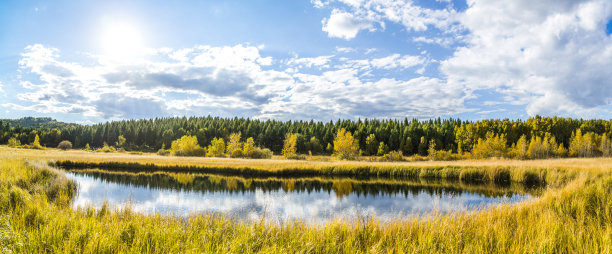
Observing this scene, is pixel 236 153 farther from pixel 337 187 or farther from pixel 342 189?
pixel 342 189

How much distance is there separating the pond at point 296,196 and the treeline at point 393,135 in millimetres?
49173

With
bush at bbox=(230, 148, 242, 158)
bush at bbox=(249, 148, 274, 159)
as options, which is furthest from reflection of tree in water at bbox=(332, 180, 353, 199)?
bush at bbox=(230, 148, 242, 158)

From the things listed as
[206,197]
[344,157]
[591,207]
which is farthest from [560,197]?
[344,157]

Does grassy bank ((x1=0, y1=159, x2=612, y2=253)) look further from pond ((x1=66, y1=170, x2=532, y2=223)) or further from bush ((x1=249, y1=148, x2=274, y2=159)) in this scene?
bush ((x1=249, y1=148, x2=274, y2=159))

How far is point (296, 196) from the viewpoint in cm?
1833

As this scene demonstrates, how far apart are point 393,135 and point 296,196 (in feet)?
243

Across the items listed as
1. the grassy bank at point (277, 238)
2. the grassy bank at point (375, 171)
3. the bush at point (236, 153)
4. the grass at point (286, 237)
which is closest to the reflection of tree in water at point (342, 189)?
the grassy bank at point (375, 171)

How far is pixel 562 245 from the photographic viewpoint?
15.7 feet

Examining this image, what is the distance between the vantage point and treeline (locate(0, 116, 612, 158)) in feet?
234

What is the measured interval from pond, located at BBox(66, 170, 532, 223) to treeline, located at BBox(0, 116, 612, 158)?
4917 cm

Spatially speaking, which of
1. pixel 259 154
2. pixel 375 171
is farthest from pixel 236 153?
pixel 375 171

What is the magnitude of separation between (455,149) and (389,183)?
239ft

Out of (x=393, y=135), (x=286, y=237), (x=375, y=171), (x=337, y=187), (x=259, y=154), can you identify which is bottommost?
(x=337, y=187)

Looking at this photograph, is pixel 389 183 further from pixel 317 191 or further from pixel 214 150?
pixel 214 150
